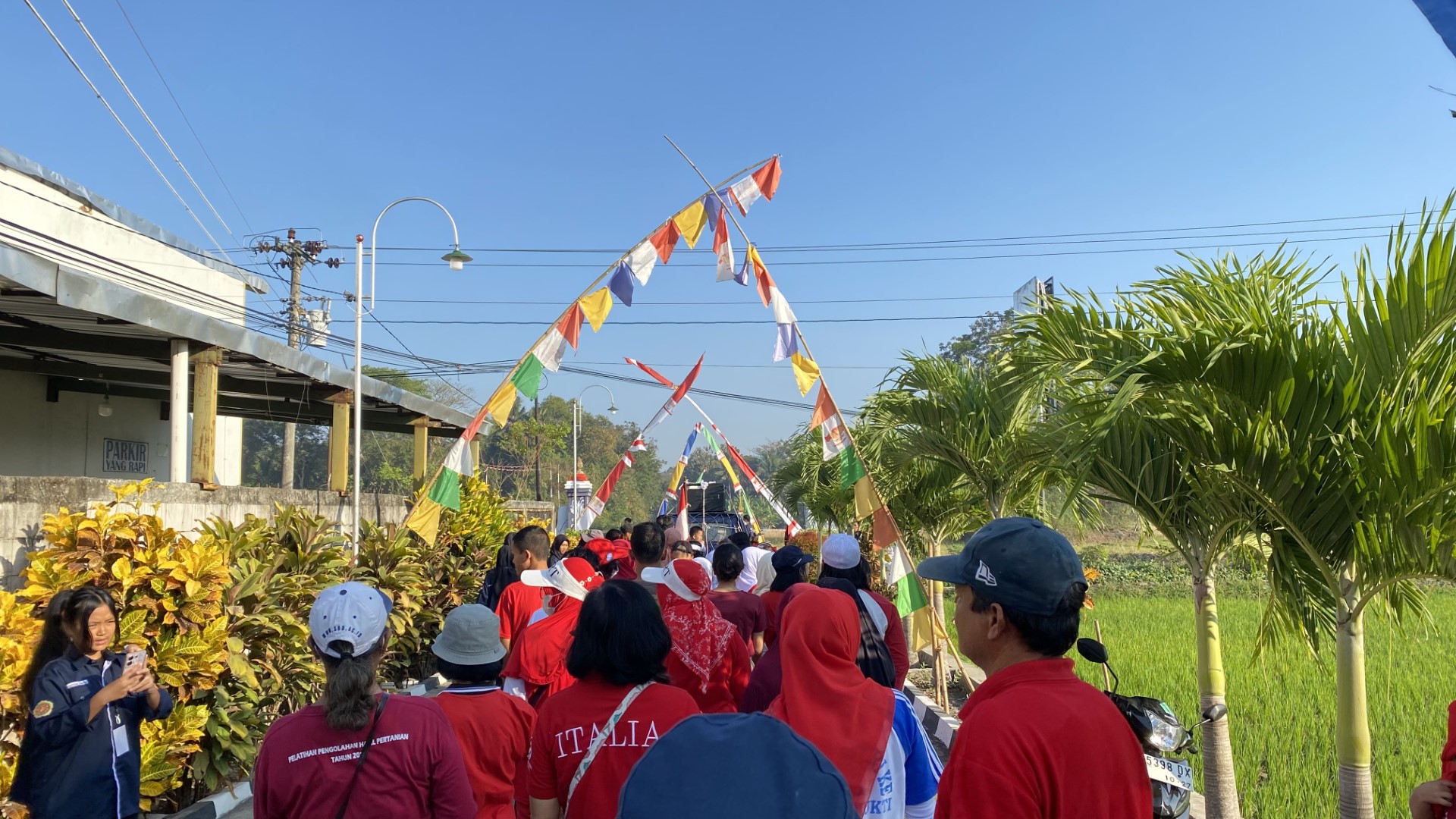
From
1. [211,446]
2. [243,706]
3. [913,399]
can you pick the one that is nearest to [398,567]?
[211,446]

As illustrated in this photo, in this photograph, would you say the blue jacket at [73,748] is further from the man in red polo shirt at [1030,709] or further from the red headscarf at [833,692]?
the man in red polo shirt at [1030,709]

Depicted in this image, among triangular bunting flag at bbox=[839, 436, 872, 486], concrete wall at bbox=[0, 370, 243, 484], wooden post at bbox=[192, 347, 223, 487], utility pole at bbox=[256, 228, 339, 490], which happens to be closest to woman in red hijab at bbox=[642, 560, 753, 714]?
triangular bunting flag at bbox=[839, 436, 872, 486]

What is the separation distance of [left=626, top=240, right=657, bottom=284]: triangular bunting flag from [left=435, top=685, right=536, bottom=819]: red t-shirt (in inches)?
204

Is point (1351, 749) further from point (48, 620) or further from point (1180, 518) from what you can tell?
point (48, 620)

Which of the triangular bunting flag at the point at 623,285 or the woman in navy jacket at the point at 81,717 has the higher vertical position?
the triangular bunting flag at the point at 623,285

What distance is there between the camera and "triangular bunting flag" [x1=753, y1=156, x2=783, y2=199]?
8.11 metres

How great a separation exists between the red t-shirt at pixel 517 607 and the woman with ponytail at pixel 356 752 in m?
2.51

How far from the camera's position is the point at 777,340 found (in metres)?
8.02

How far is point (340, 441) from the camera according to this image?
44.8 ft

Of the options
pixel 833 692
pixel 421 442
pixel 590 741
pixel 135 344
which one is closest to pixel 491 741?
pixel 590 741

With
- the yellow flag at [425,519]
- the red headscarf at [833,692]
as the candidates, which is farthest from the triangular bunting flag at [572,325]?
the red headscarf at [833,692]

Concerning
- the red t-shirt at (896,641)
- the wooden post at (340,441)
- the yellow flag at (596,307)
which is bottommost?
the red t-shirt at (896,641)

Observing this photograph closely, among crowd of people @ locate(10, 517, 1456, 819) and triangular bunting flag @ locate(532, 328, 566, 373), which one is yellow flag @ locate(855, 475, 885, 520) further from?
crowd of people @ locate(10, 517, 1456, 819)

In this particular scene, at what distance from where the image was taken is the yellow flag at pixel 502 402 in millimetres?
7113
